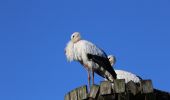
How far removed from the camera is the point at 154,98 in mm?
10547

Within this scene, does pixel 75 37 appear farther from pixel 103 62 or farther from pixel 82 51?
pixel 103 62

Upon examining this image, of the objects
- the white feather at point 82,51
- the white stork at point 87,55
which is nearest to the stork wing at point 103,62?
the white stork at point 87,55

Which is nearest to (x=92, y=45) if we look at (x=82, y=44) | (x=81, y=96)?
(x=82, y=44)

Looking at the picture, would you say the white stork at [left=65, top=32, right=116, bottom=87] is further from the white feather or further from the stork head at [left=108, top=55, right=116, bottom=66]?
the stork head at [left=108, top=55, right=116, bottom=66]

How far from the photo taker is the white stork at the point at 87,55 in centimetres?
1720

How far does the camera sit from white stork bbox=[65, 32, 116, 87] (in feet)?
56.4

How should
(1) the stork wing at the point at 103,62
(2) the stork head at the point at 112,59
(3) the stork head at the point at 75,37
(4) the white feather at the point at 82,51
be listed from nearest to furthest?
(1) the stork wing at the point at 103,62 → (4) the white feather at the point at 82,51 → (3) the stork head at the point at 75,37 → (2) the stork head at the point at 112,59

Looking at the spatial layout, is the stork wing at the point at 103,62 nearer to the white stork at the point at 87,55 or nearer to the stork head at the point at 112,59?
the white stork at the point at 87,55

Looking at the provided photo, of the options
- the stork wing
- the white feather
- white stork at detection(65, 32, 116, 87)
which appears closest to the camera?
the stork wing

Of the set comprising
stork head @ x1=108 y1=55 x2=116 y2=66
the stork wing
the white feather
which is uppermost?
stork head @ x1=108 y1=55 x2=116 y2=66

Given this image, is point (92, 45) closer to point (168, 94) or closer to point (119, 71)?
point (119, 71)

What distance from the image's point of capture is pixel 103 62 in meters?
17.2

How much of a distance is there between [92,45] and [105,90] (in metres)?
7.35

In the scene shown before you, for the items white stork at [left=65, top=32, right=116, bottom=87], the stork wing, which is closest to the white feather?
white stork at [left=65, top=32, right=116, bottom=87]
